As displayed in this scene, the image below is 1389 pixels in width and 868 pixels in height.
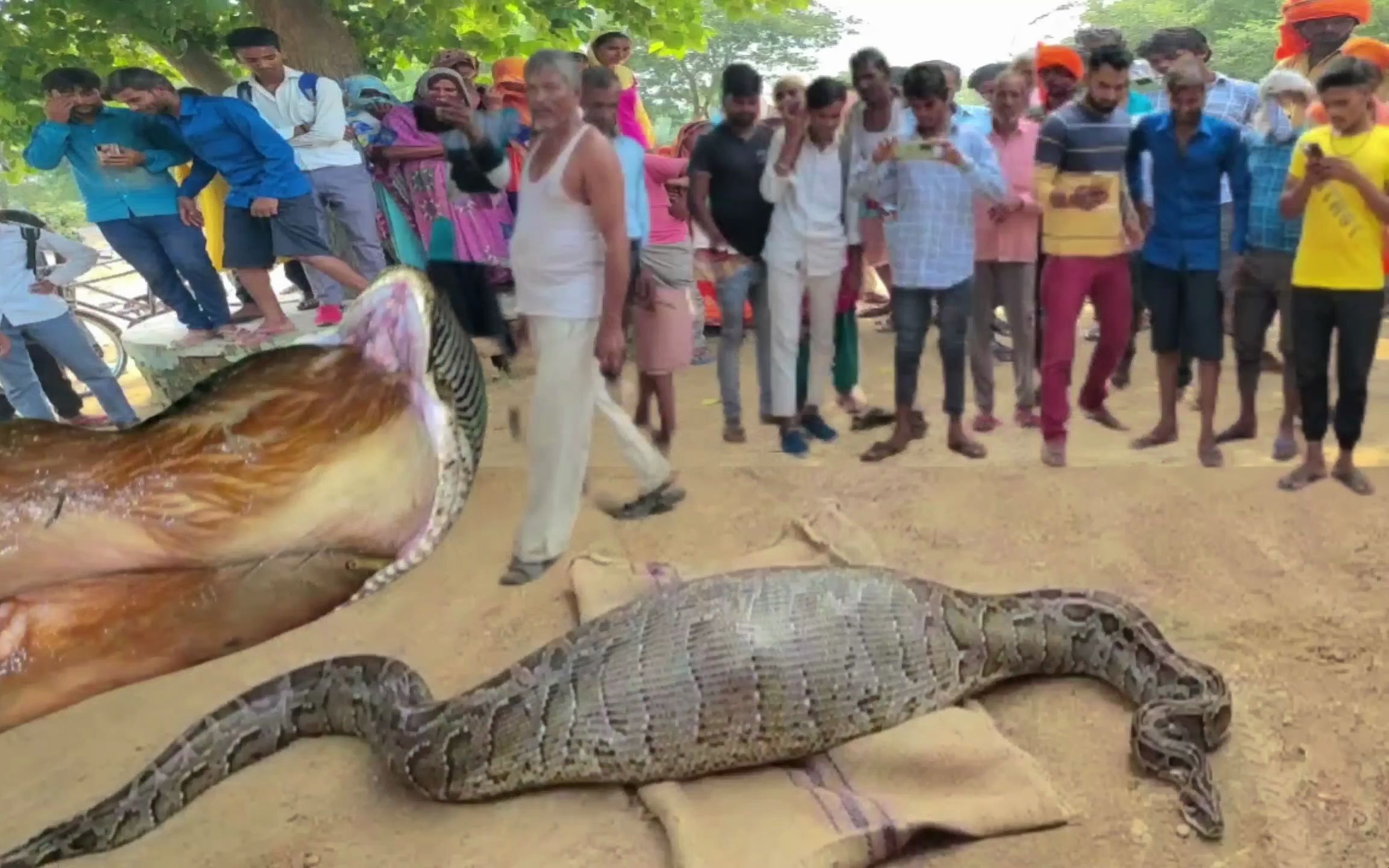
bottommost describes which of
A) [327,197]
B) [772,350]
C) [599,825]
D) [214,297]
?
[599,825]

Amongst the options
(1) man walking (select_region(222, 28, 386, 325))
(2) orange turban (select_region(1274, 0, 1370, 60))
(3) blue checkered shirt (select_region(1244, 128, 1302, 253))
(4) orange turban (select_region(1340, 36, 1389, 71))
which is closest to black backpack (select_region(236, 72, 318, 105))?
(1) man walking (select_region(222, 28, 386, 325))

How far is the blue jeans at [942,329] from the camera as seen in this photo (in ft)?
10.8

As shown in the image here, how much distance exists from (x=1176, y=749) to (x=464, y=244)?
7.07ft

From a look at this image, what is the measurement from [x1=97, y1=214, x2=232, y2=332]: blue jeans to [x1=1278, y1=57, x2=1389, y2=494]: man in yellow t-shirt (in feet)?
9.42

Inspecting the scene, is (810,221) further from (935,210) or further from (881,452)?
(881,452)

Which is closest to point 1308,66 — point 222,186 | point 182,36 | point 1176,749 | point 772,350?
point 772,350

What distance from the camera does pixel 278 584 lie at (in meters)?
0.90

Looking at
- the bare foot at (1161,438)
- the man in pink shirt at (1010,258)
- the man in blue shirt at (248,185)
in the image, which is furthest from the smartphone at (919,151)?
the man in blue shirt at (248,185)

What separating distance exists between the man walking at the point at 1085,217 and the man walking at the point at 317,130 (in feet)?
6.57

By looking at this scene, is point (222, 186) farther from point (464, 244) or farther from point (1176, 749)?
point (1176, 749)

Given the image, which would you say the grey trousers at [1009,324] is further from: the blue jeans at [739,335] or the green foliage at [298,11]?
the green foliage at [298,11]

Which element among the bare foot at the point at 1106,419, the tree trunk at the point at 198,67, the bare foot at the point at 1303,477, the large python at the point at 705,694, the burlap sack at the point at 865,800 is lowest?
the burlap sack at the point at 865,800

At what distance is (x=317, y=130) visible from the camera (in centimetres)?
281

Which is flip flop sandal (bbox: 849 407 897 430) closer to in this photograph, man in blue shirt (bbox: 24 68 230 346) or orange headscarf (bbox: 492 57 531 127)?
orange headscarf (bbox: 492 57 531 127)
